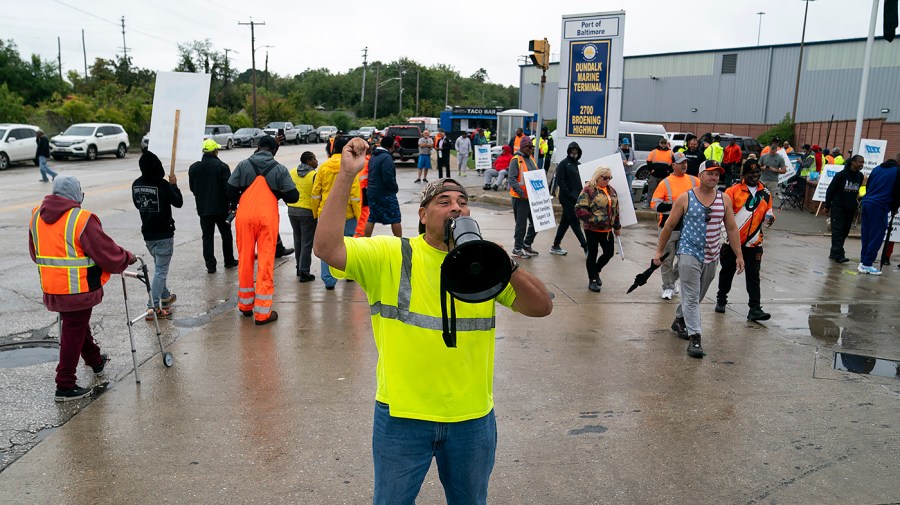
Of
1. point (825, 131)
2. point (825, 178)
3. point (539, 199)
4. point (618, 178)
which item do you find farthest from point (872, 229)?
point (825, 131)

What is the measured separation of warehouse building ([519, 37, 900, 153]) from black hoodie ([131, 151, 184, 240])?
110 ft

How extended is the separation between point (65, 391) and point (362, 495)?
2715 mm

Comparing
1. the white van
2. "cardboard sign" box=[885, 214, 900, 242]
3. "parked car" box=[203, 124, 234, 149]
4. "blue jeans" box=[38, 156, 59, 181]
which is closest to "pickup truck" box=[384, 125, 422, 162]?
the white van

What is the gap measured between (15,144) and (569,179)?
75.8 feet

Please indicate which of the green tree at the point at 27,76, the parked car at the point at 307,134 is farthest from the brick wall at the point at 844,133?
the green tree at the point at 27,76

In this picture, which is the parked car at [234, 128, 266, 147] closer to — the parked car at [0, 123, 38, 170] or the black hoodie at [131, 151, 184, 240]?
the parked car at [0, 123, 38, 170]

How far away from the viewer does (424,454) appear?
268 centimetres

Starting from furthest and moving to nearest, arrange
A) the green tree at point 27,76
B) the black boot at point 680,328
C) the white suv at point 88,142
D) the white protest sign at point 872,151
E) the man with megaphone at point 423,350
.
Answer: the green tree at point 27,76 → the white suv at point 88,142 → the white protest sign at point 872,151 → the black boot at point 680,328 → the man with megaphone at point 423,350

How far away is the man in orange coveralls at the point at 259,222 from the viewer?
7.12 metres

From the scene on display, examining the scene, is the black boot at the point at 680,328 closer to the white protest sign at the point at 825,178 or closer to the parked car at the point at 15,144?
the white protest sign at the point at 825,178

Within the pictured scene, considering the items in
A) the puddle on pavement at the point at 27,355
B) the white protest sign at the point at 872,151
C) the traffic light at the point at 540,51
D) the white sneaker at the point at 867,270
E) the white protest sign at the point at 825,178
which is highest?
the traffic light at the point at 540,51

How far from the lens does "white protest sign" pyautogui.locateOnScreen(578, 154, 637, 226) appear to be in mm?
9742

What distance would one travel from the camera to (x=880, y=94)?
134 ft

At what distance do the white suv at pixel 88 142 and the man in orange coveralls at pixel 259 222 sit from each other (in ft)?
84.7
